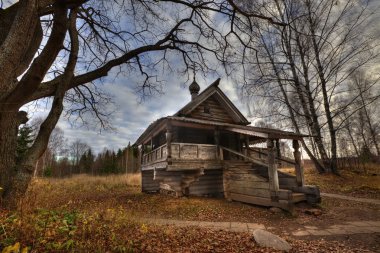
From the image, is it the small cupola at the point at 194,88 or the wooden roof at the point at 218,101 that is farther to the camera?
the small cupola at the point at 194,88

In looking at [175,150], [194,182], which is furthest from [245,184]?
[175,150]

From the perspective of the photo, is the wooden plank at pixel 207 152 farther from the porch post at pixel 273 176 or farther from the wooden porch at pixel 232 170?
the porch post at pixel 273 176

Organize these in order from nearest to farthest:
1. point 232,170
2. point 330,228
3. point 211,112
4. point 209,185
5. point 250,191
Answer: point 330,228 → point 250,191 → point 232,170 → point 209,185 → point 211,112

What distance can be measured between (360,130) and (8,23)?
38265 millimetres

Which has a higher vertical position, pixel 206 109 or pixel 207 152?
pixel 206 109

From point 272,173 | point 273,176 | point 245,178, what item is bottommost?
point 245,178

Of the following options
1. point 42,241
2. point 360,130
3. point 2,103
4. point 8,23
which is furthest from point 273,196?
point 360,130

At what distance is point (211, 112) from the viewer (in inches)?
662

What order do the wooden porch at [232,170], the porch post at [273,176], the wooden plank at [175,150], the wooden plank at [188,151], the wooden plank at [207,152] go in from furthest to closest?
the wooden plank at [207,152] < the wooden plank at [188,151] < the wooden plank at [175,150] < the wooden porch at [232,170] < the porch post at [273,176]

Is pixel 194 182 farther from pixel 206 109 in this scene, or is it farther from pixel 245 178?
pixel 206 109

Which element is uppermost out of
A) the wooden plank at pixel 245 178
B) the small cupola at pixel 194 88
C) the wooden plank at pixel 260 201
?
the small cupola at pixel 194 88

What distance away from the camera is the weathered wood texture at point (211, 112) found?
1611cm

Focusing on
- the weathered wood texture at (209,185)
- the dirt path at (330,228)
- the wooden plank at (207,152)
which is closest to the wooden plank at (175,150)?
the wooden plank at (207,152)

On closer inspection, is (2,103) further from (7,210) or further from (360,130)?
(360,130)
